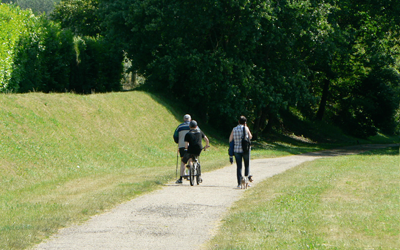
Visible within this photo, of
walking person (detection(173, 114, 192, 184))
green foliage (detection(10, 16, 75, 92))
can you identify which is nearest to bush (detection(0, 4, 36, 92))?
green foliage (detection(10, 16, 75, 92))

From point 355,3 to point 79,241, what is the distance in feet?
116

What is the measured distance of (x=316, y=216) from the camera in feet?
31.8

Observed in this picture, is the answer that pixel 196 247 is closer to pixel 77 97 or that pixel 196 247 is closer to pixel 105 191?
pixel 105 191

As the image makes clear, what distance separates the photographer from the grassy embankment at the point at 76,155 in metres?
10.5

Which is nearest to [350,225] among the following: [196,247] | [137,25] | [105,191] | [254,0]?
[196,247]

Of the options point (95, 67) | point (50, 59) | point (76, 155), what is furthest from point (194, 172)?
point (95, 67)

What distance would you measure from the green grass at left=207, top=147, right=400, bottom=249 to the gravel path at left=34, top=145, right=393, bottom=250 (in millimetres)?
445

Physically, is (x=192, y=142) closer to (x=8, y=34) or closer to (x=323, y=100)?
(x=8, y=34)

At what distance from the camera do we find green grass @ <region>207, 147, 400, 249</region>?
7.80 metres

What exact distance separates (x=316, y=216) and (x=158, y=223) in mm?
3087

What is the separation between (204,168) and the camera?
65.3 ft

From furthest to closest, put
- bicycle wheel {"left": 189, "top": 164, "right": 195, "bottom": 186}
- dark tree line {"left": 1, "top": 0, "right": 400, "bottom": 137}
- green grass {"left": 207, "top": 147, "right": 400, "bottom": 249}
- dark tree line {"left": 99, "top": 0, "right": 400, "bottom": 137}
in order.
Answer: dark tree line {"left": 99, "top": 0, "right": 400, "bottom": 137} < dark tree line {"left": 1, "top": 0, "right": 400, "bottom": 137} < bicycle wheel {"left": 189, "top": 164, "right": 195, "bottom": 186} < green grass {"left": 207, "top": 147, "right": 400, "bottom": 249}

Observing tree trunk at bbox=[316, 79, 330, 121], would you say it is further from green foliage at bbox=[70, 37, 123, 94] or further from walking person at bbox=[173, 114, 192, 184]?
walking person at bbox=[173, 114, 192, 184]

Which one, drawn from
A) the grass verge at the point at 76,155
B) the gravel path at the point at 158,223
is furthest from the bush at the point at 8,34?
the gravel path at the point at 158,223
